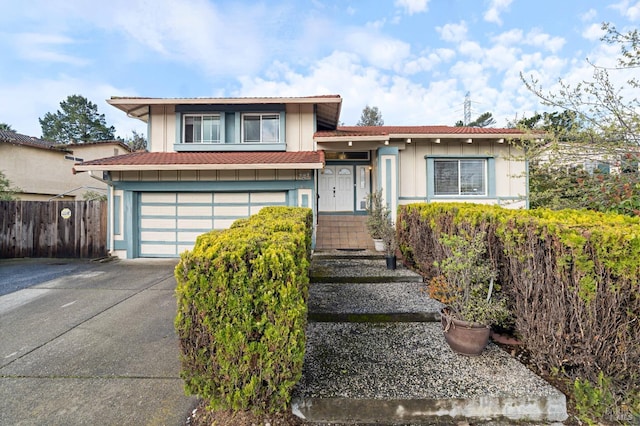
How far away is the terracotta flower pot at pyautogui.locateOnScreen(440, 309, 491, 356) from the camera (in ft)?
8.61

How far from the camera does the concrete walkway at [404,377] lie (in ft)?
6.73

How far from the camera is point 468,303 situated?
266 centimetres

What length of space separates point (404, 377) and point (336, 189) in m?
8.27

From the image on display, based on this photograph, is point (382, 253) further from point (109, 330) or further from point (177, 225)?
point (177, 225)

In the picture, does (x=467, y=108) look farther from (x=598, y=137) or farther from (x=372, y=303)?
(x=372, y=303)

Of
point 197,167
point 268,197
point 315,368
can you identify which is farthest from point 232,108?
point 315,368

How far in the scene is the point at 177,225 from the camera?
830 cm

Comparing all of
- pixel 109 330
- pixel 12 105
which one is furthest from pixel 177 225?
pixel 12 105

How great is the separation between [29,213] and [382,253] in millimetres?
10553

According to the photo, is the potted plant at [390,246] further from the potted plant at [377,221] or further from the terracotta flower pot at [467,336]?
the terracotta flower pot at [467,336]

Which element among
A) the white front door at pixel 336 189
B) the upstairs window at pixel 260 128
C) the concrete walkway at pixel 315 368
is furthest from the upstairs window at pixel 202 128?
the concrete walkway at pixel 315 368

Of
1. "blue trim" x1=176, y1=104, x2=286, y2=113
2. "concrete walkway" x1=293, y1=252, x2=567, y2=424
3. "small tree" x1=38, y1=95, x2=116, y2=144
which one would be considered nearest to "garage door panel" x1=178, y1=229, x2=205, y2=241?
"blue trim" x1=176, y1=104, x2=286, y2=113

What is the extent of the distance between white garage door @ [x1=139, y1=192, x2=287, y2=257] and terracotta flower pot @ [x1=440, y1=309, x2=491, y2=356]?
6.37m

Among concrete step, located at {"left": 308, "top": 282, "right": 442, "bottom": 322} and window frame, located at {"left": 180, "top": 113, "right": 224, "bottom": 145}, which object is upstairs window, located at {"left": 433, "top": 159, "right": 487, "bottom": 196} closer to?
concrete step, located at {"left": 308, "top": 282, "right": 442, "bottom": 322}
